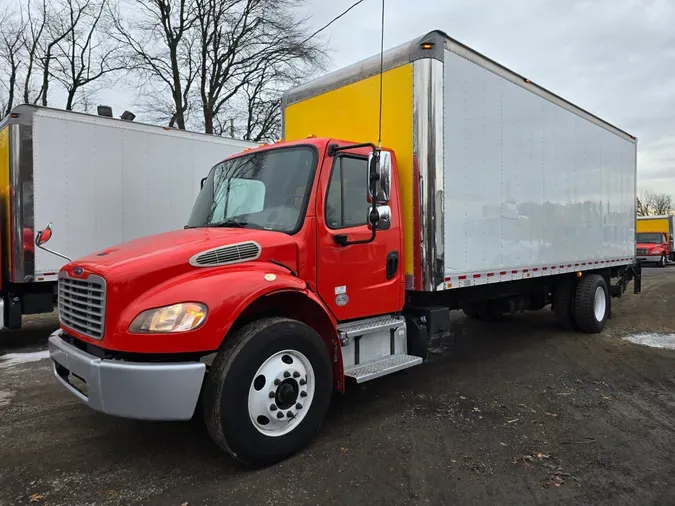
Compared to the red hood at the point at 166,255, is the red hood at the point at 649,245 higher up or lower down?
lower down

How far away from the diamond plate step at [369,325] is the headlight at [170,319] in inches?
57.3

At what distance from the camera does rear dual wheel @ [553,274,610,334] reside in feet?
26.5

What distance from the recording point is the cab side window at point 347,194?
421 centimetres

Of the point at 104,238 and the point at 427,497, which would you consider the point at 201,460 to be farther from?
the point at 104,238

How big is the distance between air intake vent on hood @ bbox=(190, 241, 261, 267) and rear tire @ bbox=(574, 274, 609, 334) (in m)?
6.40

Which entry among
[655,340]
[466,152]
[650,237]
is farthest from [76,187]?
[650,237]

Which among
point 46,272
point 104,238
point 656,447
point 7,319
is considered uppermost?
point 104,238

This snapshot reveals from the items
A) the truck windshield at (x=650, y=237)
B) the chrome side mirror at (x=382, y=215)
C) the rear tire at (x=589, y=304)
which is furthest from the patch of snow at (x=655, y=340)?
the truck windshield at (x=650, y=237)


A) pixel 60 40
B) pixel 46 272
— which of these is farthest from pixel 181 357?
pixel 60 40

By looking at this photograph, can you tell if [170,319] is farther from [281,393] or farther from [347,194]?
[347,194]

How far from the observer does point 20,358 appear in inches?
270

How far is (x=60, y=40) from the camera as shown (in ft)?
73.8

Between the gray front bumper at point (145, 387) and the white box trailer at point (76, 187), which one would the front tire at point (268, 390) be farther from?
the white box trailer at point (76, 187)

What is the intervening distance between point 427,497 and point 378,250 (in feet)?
7.00
